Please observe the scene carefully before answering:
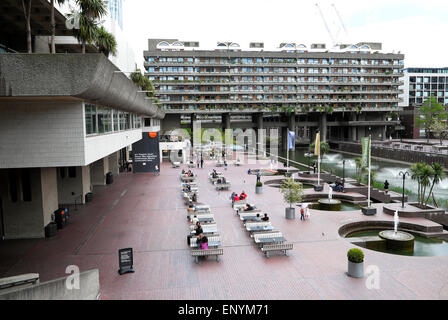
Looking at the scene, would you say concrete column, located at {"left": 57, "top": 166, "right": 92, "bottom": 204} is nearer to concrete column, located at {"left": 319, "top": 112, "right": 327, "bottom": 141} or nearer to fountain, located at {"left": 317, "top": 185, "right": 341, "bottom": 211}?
fountain, located at {"left": 317, "top": 185, "right": 341, "bottom": 211}

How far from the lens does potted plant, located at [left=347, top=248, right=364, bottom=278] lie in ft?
42.3

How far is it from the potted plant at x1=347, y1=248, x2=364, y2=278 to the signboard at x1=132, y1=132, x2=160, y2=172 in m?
28.0

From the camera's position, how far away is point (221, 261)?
48.7 ft

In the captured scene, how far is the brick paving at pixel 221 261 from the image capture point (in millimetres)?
12125

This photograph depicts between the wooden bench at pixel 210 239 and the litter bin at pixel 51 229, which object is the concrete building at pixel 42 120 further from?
the wooden bench at pixel 210 239

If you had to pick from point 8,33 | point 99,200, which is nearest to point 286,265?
point 99,200

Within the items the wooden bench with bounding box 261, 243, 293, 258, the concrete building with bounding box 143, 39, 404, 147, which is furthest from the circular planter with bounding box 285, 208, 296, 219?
the concrete building with bounding box 143, 39, 404, 147

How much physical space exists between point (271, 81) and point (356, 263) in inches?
3076

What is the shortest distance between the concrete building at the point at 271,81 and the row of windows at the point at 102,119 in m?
55.6

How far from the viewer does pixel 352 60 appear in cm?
9131

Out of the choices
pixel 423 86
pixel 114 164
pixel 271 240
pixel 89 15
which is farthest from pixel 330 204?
pixel 423 86

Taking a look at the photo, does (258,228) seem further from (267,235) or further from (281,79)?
(281,79)
